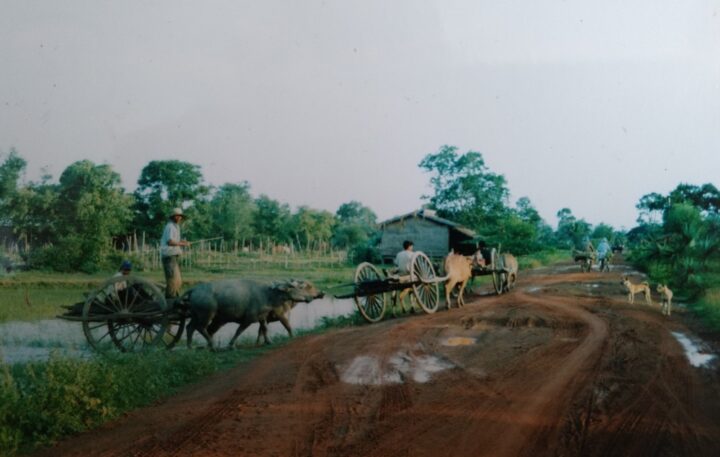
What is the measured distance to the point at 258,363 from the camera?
28.2 ft

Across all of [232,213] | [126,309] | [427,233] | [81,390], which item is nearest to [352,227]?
[232,213]

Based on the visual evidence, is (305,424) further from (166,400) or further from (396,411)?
(166,400)

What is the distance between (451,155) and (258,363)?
101 ft

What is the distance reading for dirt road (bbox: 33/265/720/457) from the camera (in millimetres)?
4852

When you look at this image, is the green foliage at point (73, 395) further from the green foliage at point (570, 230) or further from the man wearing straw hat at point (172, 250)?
the green foliage at point (570, 230)

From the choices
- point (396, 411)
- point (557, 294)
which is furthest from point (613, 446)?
point (557, 294)

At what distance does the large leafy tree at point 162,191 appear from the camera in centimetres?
3778

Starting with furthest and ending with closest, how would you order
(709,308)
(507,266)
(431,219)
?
1. (431,219)
2. (507,266)
3. (709,308)

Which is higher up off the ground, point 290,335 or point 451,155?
point 451,155

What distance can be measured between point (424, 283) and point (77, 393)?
8.94m

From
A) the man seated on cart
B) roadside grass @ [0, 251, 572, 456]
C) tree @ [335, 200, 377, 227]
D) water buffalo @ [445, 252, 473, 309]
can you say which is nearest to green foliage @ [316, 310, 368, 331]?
the man seated on cart

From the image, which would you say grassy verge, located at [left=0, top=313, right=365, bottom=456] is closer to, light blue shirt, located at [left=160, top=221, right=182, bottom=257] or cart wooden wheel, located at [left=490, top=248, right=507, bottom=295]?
light blue shirt, located at [left=160, top=221, right=182, bottom=257]

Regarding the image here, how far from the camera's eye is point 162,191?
38.6 meters

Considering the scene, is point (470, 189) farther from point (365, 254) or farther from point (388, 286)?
point (388, 286)
